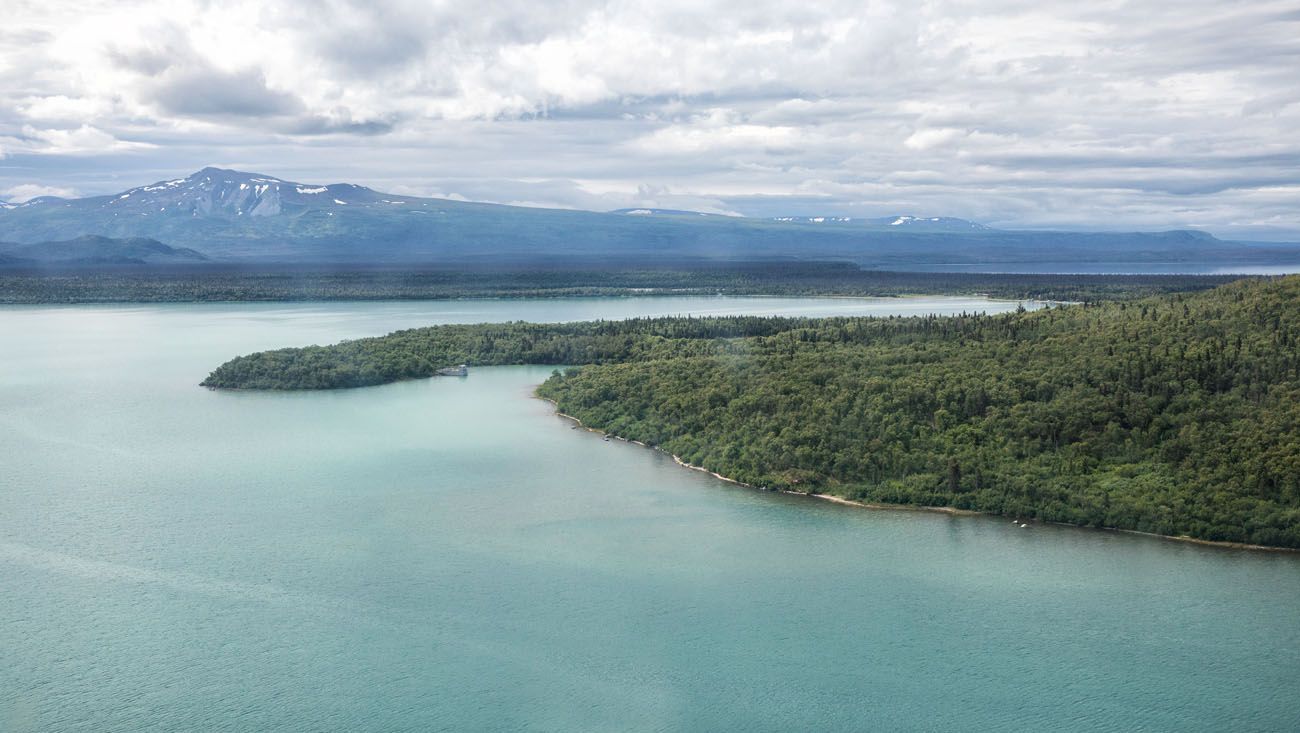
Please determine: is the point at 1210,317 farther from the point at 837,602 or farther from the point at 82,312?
the point at 82,312

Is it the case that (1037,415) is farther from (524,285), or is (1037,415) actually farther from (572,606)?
(524,285)

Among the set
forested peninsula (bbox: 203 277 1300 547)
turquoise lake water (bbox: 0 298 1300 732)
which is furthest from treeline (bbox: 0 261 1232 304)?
turquoise lake water (bbox: 0 298 1300 732)

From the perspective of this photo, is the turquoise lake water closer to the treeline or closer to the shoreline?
the shoreline

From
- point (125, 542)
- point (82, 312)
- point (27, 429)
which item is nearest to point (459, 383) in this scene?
point (27, 429)

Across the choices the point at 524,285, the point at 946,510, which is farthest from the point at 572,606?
the point at 524,285

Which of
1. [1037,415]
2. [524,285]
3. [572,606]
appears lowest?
[572,606]

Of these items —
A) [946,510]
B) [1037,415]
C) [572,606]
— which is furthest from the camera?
[1037,415]
